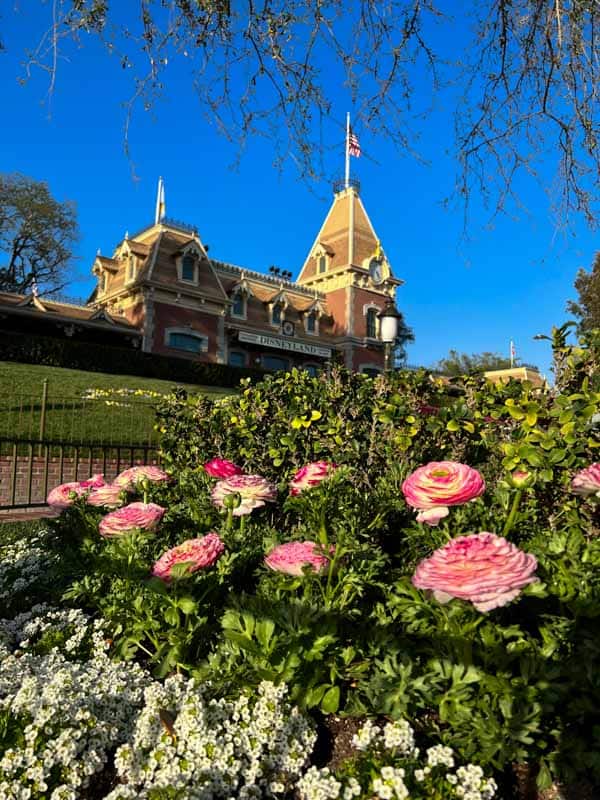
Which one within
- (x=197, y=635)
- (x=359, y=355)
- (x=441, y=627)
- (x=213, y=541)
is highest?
(x=359, y=355)

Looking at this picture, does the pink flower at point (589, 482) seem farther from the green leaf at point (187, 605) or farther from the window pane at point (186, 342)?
the window pane at point (186, 342)

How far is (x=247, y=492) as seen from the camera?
2.77 m

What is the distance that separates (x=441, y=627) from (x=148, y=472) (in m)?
2.20

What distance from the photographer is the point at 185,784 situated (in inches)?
63.5

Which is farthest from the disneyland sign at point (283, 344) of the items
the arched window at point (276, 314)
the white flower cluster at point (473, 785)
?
the white flower cluster at point (473, 785)

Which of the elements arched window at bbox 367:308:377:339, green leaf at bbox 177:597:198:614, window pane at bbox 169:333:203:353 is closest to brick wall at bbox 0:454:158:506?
green leaf at bbox 177:597:198:614

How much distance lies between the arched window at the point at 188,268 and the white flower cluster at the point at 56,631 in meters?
26.7

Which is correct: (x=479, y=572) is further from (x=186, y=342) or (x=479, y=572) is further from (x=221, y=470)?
(x=186, y=342)

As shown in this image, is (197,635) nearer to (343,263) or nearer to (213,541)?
(213,541)

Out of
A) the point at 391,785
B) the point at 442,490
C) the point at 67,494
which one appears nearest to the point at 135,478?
the point at 67,494

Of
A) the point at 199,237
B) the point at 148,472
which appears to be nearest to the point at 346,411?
the point at 148,472

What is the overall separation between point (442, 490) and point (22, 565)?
3.37 metres

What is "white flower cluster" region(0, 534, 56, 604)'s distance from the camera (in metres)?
3.54

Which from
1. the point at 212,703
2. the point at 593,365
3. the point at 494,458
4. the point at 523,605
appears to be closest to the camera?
the point at 212,703
